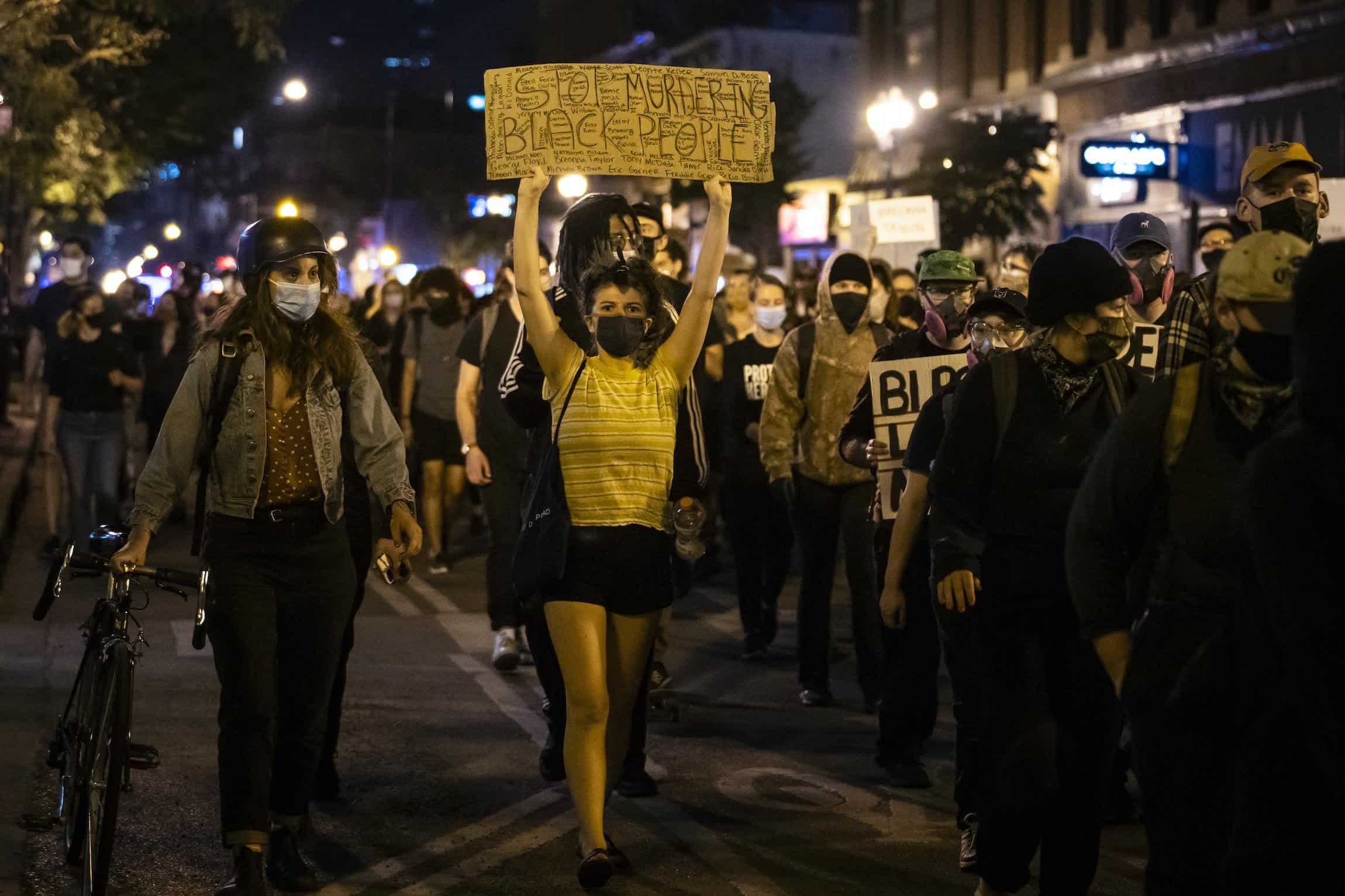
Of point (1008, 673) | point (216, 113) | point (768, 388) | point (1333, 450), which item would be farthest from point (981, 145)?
point (1333, 450)

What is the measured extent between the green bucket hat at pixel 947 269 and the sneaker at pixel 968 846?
226 cm

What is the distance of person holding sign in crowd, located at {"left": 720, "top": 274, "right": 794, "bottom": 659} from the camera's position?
10.7 metres

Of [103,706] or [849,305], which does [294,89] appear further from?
[103,706]

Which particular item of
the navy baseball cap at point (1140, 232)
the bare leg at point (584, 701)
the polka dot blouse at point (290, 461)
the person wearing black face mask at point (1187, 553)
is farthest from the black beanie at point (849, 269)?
the person wearing black face mask at point (1187, 553)

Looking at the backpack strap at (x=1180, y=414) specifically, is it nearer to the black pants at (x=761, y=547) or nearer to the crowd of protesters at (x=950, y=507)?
the crowd of protesters at (x=950, y=507)

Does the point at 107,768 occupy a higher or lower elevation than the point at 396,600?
higher

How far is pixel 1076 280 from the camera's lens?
16.6ft

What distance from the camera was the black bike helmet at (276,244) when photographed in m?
5.87

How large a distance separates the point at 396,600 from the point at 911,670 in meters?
6.04

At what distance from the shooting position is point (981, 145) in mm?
29297

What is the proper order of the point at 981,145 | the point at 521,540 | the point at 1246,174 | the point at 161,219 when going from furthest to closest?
1. the point at 161,219
2. the point at 981,145
3. the point at 1246,174
4. the point at 521,540

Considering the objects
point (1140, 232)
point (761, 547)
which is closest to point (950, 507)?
point (1140, 232)

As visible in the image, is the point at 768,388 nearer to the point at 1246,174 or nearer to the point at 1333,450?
the point at 1246,174

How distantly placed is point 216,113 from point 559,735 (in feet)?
113
